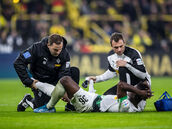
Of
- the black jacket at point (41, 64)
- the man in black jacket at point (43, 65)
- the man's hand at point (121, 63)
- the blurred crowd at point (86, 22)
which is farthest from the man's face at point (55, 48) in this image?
the blurred crowd at point (86, 22)

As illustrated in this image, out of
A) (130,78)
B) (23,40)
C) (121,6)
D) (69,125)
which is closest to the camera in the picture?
(69,125)

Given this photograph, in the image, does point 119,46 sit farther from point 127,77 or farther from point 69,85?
point 69,85

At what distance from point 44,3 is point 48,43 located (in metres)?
15.8

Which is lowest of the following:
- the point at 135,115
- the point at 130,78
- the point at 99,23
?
the point at 135,115

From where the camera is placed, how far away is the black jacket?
905 cm

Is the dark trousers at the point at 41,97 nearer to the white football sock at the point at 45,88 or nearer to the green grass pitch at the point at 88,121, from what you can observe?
the white football sock at the point at 45,88

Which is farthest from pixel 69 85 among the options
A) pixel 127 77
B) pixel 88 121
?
pixel 127 77

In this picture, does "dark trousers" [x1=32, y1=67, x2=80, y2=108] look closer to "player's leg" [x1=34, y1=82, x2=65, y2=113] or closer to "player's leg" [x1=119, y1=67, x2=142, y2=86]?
"player's leg" [x1=34, y1=82, x2=65, y2=113]

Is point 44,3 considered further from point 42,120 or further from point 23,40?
point 42,120

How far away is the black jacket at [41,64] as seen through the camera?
29.7 feet

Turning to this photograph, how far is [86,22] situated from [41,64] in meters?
15.2

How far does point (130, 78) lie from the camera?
8.89m

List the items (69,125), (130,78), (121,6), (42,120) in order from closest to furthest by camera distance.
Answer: (69,125), (42,120), (130,78), (121,6)

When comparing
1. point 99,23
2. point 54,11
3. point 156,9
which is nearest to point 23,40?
point 54,11
